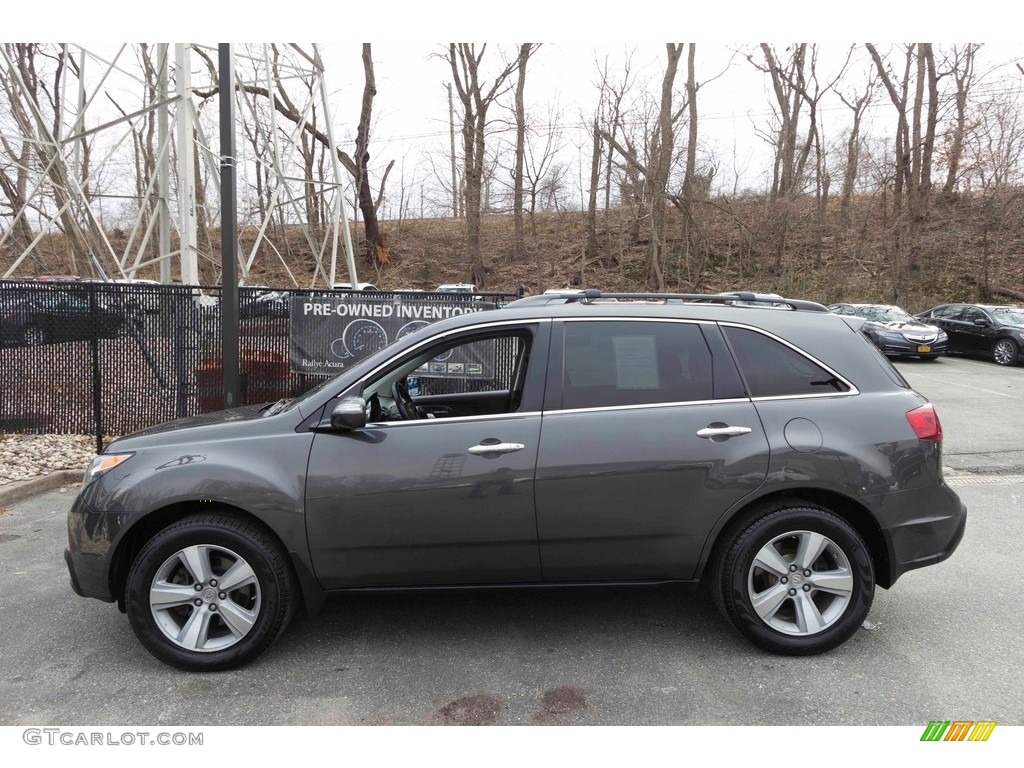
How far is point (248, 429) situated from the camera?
11.4ft

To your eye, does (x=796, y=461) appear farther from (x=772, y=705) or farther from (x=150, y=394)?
(x=150, y=394)

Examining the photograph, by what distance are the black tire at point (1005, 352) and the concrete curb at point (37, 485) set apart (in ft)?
65.8

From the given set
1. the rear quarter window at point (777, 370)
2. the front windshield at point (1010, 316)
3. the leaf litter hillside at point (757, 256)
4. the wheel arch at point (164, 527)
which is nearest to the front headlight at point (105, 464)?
the wheel arch at point (164, 527)

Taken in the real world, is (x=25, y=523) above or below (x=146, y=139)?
below

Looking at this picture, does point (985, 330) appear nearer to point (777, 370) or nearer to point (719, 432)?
point (777, 370)

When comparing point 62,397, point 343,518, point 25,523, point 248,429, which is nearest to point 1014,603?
point 343,518

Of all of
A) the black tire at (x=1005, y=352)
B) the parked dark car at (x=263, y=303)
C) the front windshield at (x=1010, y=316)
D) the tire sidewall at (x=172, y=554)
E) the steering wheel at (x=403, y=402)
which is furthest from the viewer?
the front windshield at (x=1010, y=316)

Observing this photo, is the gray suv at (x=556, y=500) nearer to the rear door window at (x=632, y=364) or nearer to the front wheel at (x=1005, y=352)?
the rear door window at (x=632, y=364)

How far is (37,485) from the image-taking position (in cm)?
648

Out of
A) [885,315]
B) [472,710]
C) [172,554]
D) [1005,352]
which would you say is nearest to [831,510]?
[472,710]

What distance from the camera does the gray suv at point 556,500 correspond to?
130 inches

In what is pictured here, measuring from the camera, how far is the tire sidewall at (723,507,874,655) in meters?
3.37

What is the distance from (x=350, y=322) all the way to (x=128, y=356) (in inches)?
104

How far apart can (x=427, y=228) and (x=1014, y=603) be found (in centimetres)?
3752
